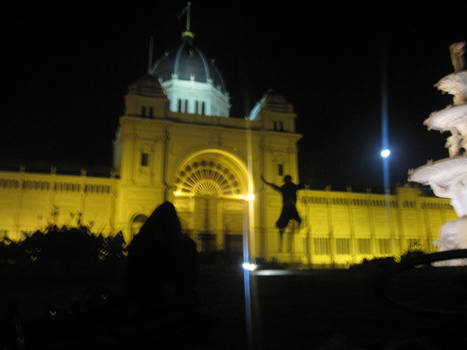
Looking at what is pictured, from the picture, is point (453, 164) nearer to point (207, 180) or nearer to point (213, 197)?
point (213, 197)

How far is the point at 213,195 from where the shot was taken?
1221 inches

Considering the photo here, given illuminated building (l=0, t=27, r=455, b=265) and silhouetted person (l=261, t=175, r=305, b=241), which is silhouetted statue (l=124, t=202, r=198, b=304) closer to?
silhouetted person (l=261, t=175, r=305, b=241)

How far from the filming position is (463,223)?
12.7 meters

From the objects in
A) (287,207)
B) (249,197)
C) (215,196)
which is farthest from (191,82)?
(287,207)

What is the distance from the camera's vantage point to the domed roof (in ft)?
127

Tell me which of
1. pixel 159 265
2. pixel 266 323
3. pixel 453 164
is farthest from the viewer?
pixel 453 164

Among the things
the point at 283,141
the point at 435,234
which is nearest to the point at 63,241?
the point at 283,141

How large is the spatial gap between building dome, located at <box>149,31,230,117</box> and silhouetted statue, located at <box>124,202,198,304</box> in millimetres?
32418

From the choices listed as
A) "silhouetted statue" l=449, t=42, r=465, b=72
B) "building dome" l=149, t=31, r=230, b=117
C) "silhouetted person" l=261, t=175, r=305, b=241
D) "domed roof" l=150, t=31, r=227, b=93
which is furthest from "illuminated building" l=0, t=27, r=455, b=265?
"silhouetted statue" l=449, t=42, r=465, b=72

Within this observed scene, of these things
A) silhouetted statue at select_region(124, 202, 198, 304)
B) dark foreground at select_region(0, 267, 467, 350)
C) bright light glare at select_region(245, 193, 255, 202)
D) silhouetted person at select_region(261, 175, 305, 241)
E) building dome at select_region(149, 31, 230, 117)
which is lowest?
dark foreground at select_region(0, 267, 467, 350)

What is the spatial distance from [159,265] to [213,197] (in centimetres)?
2558

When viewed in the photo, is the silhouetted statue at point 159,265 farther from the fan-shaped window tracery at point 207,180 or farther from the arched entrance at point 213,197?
the fan-shaped window tracery at point 207,180

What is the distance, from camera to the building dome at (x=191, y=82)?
3778 centimetres

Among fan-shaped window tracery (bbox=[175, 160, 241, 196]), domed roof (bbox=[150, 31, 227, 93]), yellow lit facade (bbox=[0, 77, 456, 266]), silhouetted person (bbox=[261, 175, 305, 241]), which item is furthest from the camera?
domed roof (bbox=[150, 31, 227, 93])
